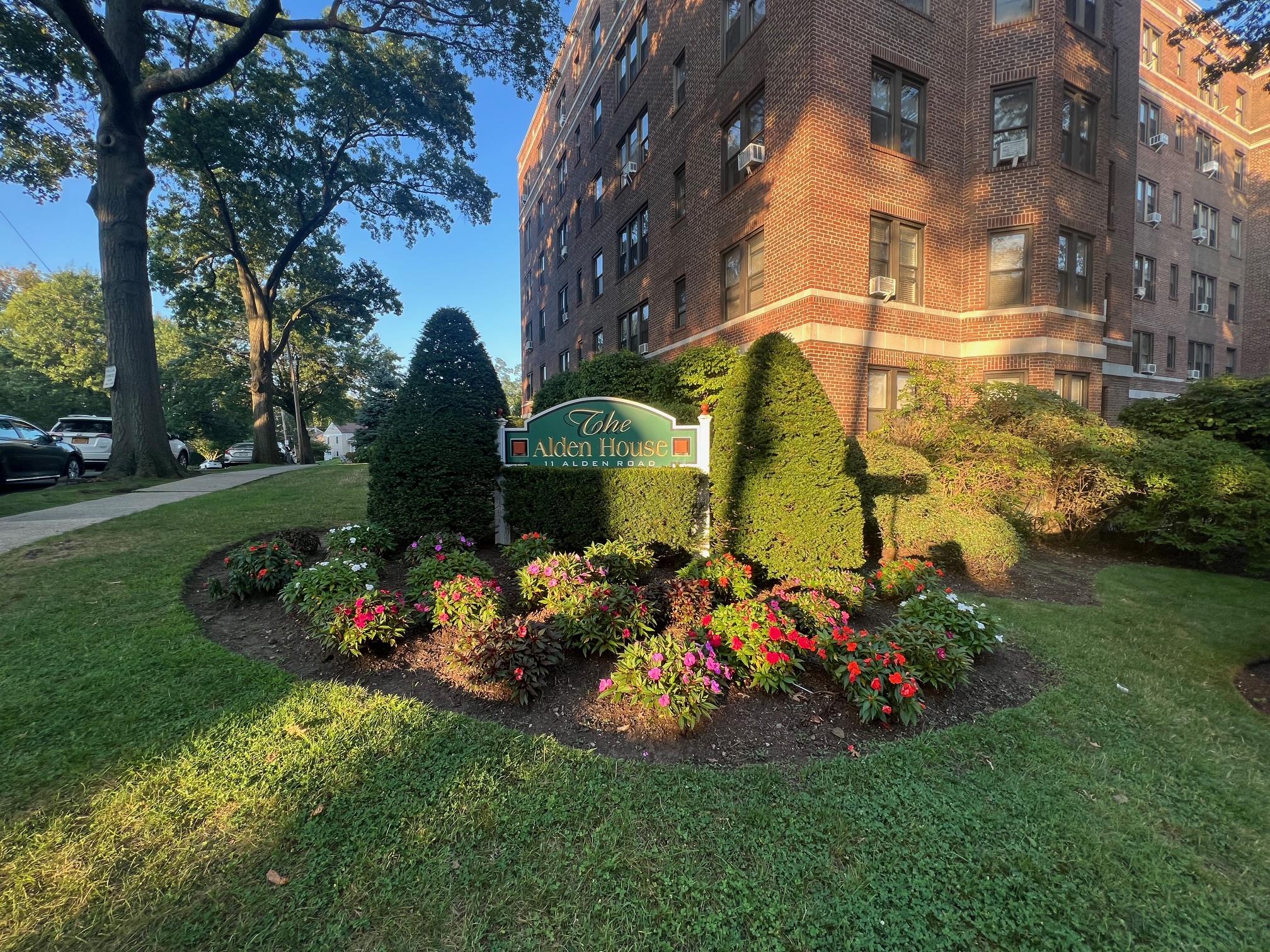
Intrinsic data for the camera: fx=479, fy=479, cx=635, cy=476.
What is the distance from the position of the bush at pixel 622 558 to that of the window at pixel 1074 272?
11.8 metres

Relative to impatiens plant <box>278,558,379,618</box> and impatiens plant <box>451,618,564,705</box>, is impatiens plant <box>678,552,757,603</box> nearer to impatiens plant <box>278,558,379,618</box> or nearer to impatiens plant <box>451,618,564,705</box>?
impatiens plant <box>451,618,564,705</box>

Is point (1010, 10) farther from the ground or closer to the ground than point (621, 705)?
farther from the ground

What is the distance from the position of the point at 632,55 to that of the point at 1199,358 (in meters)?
25.1

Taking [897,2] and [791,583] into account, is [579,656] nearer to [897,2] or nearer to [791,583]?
[791,583]

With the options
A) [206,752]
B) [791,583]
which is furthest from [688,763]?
[206,752]

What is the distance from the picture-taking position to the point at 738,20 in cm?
1081

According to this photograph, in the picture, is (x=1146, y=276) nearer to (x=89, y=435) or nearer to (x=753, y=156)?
(x=753, y=156)

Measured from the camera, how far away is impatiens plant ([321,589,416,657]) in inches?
125

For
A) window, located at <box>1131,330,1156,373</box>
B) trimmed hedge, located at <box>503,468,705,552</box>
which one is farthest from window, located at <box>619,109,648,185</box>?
window, located at <box>1131,330,1156,373</box>

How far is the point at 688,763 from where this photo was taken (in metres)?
2.43

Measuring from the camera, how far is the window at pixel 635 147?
1456 centimetres

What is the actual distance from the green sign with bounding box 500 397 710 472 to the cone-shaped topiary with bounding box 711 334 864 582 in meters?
0.34

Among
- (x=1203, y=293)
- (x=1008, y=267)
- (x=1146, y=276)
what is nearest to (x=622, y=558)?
(x=1008, y=267)

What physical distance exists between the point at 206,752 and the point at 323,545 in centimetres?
351
